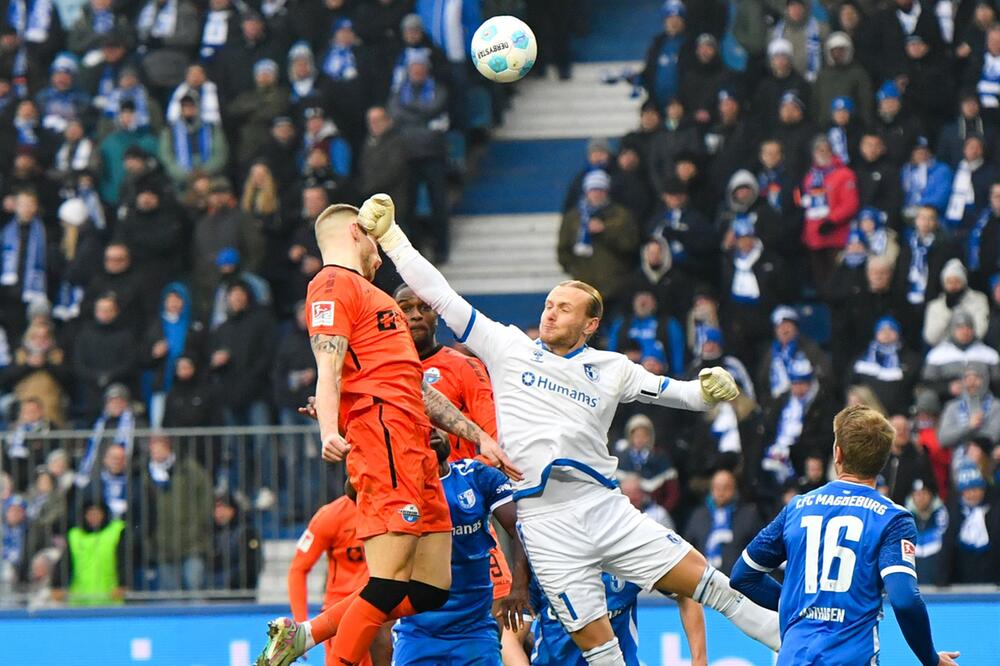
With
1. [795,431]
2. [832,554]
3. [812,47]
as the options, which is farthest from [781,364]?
[832,554]

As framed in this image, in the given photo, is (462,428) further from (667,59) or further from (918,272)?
(667,59)

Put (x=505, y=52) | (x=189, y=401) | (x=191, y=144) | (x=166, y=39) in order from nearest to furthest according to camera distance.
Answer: (x=505, y=52)
(x=189, y=401)
(x=191, y=144)
(x=166, y=39)

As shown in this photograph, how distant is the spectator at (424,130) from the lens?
1783 cm

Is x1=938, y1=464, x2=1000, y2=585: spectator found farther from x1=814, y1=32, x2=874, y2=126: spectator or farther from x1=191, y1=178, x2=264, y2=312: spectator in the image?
x1=191, y1=178, x2=264, y2=312: spectator

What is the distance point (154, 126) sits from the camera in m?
19.0

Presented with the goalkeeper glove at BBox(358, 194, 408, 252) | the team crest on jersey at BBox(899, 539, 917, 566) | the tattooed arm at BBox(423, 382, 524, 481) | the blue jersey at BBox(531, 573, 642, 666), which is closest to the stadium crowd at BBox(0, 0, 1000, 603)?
the blue jersey at BBox(531, 573, 642, 666)

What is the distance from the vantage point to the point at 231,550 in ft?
48.5

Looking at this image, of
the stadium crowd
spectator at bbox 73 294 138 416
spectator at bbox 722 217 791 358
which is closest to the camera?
the stadium crowd

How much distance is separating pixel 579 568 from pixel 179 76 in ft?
37.0

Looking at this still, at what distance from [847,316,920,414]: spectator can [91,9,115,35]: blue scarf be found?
903 cm

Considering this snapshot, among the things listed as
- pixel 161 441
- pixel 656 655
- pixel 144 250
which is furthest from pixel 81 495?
pixel 656 655

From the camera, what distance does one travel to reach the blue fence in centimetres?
1311

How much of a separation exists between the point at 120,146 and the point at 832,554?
12273 mm

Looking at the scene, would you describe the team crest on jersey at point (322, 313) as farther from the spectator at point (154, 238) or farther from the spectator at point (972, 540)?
the spectator at point (154, 238)
